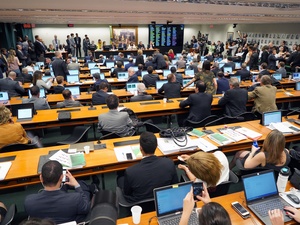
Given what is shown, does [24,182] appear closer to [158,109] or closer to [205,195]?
[205,195]

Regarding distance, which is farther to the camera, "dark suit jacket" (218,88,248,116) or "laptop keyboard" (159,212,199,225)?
"dark suit jacket" (218,88,248,116)

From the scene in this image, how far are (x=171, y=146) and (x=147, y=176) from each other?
92 cm

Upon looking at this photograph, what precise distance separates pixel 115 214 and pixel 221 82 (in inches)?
215

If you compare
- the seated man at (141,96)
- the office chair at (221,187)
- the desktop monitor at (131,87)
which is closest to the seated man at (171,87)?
the seated man at (141,96)

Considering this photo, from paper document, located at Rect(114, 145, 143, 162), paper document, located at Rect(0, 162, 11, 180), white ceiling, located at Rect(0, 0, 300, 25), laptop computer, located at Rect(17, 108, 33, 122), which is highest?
white ceiling, located at Rect(0, 0, 300, 25)

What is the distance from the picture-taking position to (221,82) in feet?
20.2

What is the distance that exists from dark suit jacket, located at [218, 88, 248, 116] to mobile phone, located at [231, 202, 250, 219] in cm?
296

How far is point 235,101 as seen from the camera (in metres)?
4.82

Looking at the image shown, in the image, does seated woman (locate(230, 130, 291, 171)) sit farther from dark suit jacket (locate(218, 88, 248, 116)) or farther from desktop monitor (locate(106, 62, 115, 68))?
desktop monitor (locate(106, 62, 115, 68))

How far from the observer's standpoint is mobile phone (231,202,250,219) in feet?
6.85

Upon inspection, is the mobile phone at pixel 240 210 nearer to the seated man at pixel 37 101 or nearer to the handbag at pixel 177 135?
the handbag at pixel 177 135

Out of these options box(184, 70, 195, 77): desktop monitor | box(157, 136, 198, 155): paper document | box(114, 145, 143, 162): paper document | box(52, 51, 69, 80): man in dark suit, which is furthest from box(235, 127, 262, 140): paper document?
box(52, 51, 69, 80): man in dark suit

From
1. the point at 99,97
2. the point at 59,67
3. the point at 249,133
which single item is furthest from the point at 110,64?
the point at 249,133

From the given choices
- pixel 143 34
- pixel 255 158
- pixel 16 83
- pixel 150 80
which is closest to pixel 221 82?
pixel 150 80
